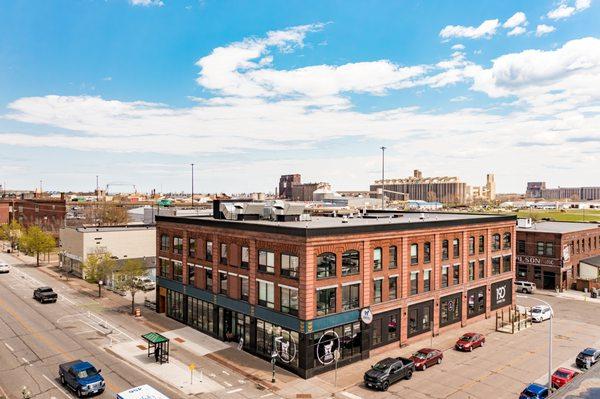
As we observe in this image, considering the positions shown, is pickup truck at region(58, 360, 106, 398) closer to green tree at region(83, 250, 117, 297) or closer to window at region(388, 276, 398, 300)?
window at region(388, 276, 398, 300)

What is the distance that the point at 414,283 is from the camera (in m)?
43.7

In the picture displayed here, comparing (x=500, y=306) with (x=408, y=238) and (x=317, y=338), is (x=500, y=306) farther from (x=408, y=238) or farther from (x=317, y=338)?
(x=317, y=338)

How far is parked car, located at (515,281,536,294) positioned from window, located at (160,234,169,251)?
178 feet

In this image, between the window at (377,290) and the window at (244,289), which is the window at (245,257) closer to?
the window at (244,289)

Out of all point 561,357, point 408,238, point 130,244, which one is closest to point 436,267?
point 408,238

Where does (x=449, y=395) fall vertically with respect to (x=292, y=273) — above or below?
below

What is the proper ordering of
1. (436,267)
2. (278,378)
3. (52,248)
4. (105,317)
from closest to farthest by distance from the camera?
(278,378)
(436,267)
(105,317)
(52,248)

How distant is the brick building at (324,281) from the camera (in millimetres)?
35781

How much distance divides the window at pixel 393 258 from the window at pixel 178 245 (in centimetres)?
2403

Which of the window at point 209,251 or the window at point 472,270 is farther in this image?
the window at point 472,270

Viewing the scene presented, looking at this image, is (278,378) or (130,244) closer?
(278,378)

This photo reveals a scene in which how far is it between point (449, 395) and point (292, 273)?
14.8 metres

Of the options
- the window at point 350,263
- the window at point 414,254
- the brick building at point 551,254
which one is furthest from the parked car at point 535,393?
the brick building at point 551,254

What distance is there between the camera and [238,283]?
41.7 metres
